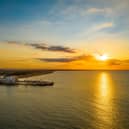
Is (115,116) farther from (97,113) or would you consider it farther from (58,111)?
(58,111)

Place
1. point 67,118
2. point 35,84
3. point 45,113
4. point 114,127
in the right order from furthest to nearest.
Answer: point 35,84 < point 45,113 < point 67,118 < point 114,127

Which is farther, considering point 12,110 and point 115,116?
Answer: point 12,110

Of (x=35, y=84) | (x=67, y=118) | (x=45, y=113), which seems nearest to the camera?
(x=67, y=118)

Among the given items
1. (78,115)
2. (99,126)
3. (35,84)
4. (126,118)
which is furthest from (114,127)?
(35,84)

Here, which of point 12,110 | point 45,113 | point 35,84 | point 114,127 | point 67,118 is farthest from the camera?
point 35,84

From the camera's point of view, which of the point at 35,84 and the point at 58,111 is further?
the point at 35,84

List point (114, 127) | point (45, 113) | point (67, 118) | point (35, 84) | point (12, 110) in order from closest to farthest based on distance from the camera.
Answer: point (114, 127) → point (67, 118) → point (45, 113) → point (12, 110) → point (35, 84)

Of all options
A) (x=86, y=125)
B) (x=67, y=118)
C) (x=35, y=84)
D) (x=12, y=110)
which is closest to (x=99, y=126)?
(x=86, y=125)

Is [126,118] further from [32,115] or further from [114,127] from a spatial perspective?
A: [32,115]
